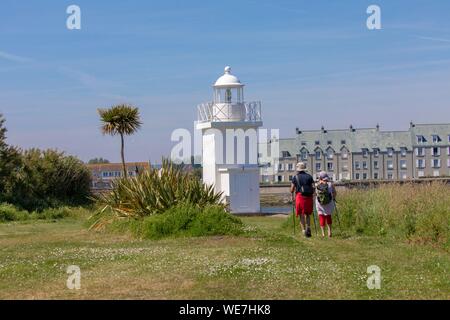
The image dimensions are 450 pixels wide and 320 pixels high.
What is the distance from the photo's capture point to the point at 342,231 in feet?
63.7

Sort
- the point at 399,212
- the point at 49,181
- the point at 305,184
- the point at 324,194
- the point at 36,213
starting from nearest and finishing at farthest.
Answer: the point at 305,184 → the point at 324,194 → the point at 399,212 → the point at 36,213 → the point at 49,181


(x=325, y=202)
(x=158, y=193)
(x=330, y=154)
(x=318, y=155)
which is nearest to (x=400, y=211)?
(x=325, y=202)

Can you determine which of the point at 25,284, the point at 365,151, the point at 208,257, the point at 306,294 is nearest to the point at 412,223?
the point at 208,257

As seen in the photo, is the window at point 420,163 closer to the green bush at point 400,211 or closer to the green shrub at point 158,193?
the green shrub at point 158,193

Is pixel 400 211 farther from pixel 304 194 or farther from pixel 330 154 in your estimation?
pixel 330 154

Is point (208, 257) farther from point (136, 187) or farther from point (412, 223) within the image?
point (136, 187)

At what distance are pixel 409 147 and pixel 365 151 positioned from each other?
7.86m

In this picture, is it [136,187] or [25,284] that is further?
[136,187]

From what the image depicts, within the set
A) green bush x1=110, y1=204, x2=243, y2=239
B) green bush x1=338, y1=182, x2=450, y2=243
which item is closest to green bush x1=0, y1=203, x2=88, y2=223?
green bush x1=110, y1=204, x2=243, y2=239

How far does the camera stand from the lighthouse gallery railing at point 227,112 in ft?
114

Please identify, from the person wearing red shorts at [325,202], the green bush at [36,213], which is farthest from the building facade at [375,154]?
the person wearing red shorts at [325,202]

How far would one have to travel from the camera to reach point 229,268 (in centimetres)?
1248

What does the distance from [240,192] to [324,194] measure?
1748 cm

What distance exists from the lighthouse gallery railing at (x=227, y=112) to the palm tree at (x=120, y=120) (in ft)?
12.4
